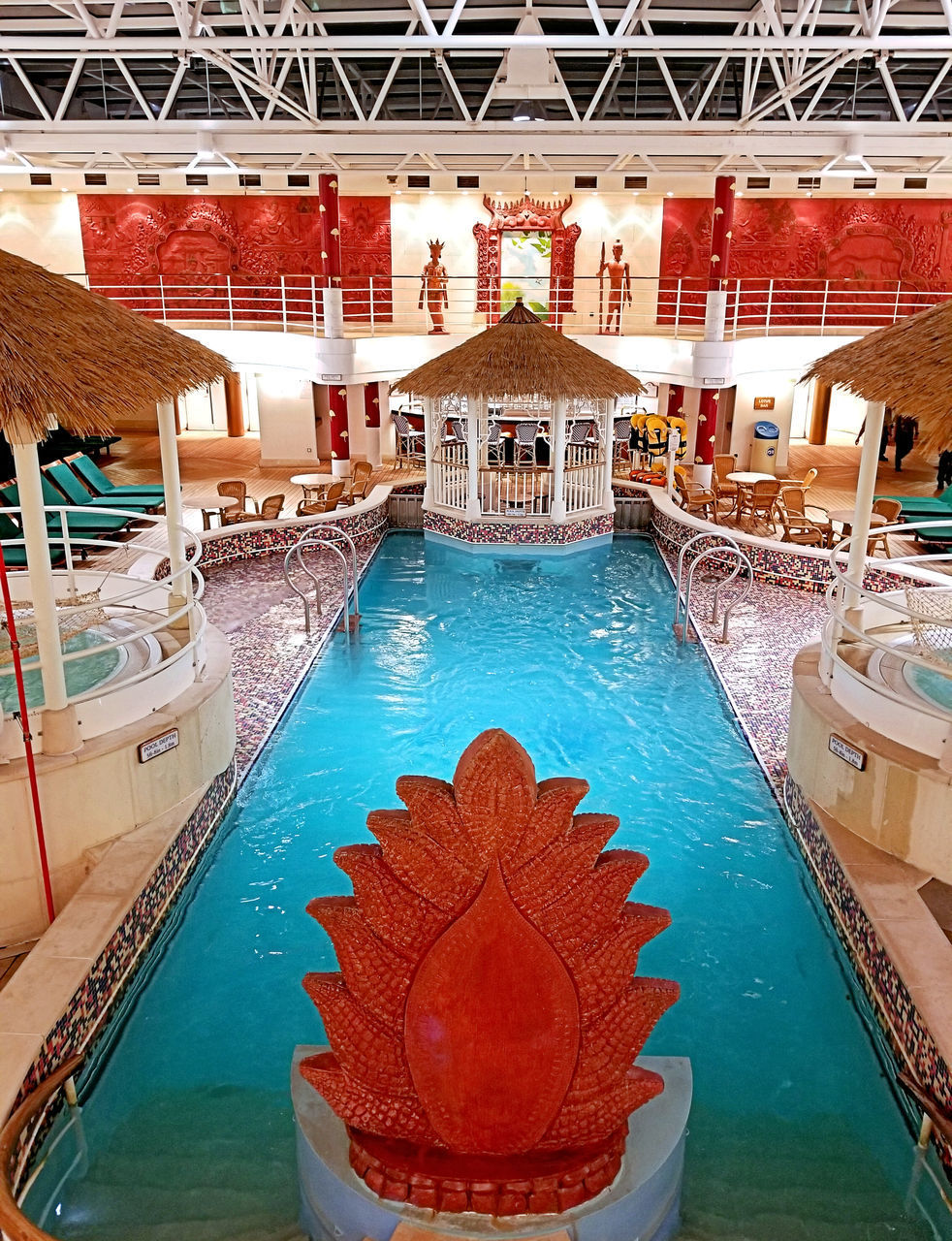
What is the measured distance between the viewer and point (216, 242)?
21875 millimetres

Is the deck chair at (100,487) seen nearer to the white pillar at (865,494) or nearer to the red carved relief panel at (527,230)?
the white pillar at (865,494)

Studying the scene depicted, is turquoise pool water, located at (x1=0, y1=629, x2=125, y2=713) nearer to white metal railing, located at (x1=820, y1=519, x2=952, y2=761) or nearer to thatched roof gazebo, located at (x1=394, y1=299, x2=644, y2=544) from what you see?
white metal railing, located at (x1=820, y1=519, x2=952, y2=761)

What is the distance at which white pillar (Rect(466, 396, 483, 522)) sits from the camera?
13.8 metres

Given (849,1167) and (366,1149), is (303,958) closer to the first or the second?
(366,1149)

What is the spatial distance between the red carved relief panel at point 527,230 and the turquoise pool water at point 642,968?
13354 mm

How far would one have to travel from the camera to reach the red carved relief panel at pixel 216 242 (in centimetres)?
2145

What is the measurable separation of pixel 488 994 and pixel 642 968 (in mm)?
2403

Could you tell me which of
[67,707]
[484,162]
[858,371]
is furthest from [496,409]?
[67,707]

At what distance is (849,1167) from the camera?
14.0ft

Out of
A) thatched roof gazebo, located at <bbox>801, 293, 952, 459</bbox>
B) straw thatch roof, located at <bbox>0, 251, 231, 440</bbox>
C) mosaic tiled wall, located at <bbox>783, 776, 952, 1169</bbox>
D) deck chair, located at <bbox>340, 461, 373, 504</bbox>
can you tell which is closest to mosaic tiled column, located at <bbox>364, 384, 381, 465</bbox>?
deck chair, located at <bbox>340, 461, 373, 504</bbox>

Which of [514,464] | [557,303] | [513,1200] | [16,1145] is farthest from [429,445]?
[513,1200]

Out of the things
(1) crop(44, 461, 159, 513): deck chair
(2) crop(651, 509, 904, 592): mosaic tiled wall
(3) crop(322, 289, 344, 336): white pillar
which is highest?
(3) crop(322, 289, 344, 336): white pillar

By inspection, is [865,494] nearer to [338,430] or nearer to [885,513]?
[885,513]

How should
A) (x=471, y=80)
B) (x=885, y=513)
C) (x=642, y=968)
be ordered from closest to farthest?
(x=642, y=968) < (x=885, y=513) < (x=471, y=80)
